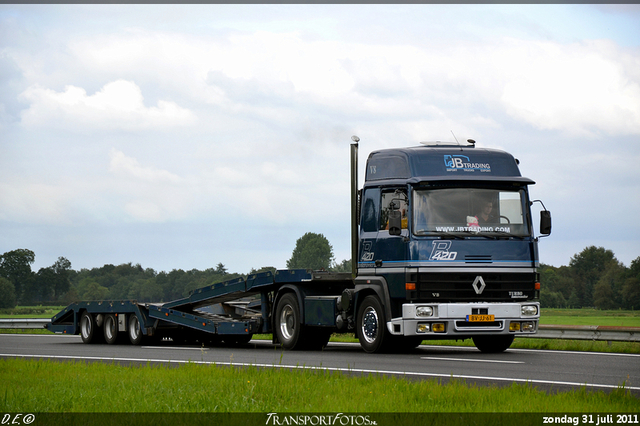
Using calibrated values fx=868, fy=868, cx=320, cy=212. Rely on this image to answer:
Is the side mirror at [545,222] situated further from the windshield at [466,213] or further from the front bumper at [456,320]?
the front bumper at [456,320]

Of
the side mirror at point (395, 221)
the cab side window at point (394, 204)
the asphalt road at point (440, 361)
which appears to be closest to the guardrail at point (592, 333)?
the asphalt road at point (440, 361)

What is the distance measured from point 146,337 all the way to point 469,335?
8.71 metres

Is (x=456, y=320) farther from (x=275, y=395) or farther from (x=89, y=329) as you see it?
(x=89, y=329)

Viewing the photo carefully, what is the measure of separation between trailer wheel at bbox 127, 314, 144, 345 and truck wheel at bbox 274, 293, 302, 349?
404 cm

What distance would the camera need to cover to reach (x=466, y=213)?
1547cm

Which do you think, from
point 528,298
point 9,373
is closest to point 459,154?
point 528,298

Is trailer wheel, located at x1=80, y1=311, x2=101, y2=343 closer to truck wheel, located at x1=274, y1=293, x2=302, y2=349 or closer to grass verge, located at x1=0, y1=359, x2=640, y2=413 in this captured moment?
truck wheel, located at x1=274, y1=293, x2=302, y2=349

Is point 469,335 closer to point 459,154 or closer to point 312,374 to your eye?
point 459,154

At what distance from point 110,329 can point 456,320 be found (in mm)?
10194

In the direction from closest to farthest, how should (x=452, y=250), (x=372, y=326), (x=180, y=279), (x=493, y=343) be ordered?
(x=452, y=250) → (x=372, y=326) → (x=493, y=343) → (x=180, y=279)

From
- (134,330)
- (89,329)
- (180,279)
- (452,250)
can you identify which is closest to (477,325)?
(452,250)

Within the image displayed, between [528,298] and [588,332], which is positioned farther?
[588,332]

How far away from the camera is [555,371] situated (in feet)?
41.7

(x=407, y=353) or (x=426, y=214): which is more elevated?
(x=426, y=214)
